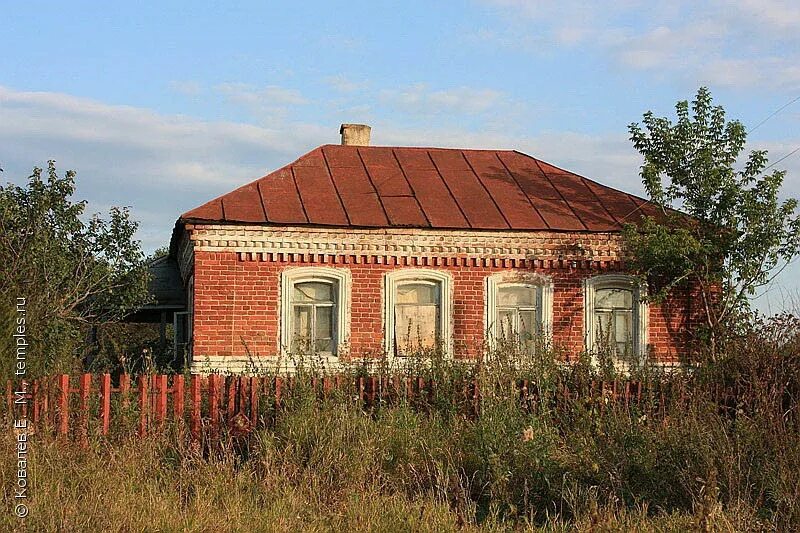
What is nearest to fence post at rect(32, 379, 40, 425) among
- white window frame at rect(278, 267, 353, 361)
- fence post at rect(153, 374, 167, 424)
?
fence post at rect(153, 374, 167, 424)

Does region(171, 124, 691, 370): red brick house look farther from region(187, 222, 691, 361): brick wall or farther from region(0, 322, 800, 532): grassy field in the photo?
region(0, 322, 800, 532): grassy field

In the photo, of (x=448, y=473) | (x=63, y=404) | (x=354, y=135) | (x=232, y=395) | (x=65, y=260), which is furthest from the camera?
(x=354, y=135)

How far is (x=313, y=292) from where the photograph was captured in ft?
55.3

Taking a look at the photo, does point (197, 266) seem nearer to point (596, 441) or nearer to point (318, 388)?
point (318, 388)

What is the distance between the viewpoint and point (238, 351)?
53.4 feet

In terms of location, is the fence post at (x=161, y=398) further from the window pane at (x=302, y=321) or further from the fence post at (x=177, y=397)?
the window pane at (x=302, y=321)

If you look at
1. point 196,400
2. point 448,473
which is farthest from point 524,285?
point 448,473

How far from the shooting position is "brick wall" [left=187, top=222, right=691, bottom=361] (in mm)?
16328

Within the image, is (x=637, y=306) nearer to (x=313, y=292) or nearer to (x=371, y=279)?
(x=371, y=279)

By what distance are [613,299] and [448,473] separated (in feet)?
30.9

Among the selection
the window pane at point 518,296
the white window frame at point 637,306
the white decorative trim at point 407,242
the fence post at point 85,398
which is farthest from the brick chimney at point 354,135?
the fence post at point 85,398

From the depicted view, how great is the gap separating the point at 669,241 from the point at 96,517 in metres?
11.1

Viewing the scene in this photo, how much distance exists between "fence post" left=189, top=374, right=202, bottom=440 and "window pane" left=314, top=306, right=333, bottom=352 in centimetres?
600

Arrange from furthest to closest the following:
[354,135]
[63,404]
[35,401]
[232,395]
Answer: [354,135] < [232,395] < [35,401] < [63,404]
